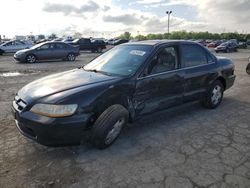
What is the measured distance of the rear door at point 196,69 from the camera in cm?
487

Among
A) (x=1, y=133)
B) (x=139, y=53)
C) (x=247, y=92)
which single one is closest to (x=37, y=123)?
(x=1, y=133)

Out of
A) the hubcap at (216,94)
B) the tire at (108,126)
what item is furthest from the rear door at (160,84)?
the hubcap at (216,94)

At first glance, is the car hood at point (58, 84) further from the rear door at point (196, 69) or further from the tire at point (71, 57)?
the tire at point (71, 57)

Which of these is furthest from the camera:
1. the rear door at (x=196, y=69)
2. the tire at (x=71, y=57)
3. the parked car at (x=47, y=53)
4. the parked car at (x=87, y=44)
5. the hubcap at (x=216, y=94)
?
the parked car at (x=87, y=44)

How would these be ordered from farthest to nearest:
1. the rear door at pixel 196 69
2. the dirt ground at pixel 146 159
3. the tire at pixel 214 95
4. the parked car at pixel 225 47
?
1. the parked car at pixel 225 47
2. the tire at pixel 214 95
3. the rear door at pixel 196 69
4. the dirt ground at pixel 146 159

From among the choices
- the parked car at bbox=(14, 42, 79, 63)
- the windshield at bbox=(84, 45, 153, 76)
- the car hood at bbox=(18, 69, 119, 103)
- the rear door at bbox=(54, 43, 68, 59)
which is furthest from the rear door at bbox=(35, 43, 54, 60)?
the car hood at bbox=(18, 69, 119, 103)

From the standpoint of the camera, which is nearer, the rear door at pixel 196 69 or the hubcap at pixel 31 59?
the rear door at pixel 196 69

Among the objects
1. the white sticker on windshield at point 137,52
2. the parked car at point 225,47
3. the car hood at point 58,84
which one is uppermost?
the white sticker on windshield at point 137,52

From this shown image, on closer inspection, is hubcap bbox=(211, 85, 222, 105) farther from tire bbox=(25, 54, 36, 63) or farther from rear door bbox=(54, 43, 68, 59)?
rear door bbox=(54, 43, 68, 59)

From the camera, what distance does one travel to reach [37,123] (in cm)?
320

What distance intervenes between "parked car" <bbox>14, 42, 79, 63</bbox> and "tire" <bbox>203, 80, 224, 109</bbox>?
12658mm

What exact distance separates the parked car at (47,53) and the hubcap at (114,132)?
43.2ft

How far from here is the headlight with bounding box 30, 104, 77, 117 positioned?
320 cm

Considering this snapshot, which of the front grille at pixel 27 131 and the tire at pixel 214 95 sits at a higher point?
the front grille at pixel 27 131
